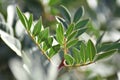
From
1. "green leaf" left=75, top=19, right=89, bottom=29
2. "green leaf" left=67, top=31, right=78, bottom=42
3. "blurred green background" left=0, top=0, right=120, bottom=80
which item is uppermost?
"green leaf" left=67, top=31, right=78, bottom=42

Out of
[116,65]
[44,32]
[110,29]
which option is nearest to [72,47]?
[44,32]

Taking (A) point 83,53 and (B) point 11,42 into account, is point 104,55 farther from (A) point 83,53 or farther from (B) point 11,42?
(B) point 11,42

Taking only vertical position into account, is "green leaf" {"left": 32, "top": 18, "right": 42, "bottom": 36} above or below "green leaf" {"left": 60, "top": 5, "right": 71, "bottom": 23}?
above

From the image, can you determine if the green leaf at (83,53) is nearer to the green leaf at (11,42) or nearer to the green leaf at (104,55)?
the green leaf at (104,55)

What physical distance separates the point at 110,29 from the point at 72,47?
42 centimetres

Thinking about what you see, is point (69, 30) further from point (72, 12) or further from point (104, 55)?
point (72, 12)

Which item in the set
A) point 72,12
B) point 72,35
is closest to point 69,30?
point 72,35

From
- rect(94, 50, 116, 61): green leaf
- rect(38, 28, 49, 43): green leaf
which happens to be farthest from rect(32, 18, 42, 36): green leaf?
rect(94, 50, 116, 61): green leaf

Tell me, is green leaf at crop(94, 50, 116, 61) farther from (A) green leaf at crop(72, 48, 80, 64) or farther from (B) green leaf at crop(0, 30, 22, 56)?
(B) green leaf at crop(0, 30, 22, 56)

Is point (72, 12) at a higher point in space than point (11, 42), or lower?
lower

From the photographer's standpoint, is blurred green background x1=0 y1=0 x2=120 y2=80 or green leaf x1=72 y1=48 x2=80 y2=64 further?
blurred green background x1=0 y1=0 x2=120 y2=80

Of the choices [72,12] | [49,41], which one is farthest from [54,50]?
[72,12]

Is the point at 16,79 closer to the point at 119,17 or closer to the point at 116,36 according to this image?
the point at 116,36

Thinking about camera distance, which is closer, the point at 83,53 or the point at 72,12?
the point at 83,53
